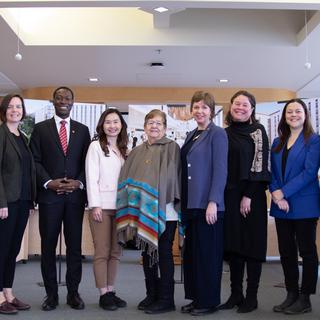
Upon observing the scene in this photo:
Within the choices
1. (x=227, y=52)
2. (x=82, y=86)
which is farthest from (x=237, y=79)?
(x=82, y=86)

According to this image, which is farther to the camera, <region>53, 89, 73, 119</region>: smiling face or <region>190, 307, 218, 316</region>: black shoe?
<region>53, 89, 73, 119</region>: smiling face

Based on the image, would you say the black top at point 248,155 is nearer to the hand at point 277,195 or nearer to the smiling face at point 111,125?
the hand at point 277,195

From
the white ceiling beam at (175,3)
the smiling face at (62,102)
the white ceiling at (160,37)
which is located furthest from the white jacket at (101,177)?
the white ceiling at (160,37)

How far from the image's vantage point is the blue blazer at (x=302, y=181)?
2881 mm

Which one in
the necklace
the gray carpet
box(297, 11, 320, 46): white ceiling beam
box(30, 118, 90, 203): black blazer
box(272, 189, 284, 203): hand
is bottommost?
the gray carpet

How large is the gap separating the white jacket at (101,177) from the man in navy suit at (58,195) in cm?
10

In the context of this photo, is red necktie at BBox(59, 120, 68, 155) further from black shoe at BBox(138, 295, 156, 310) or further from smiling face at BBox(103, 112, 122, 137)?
black shoe at BBox(138, 295, 156, 310)

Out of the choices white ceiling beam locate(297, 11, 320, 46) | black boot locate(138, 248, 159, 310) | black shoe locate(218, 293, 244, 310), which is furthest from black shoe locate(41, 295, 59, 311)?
white ceiling beam locate(297, 11, 320, 46)

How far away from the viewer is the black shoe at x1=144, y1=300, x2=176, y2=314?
9.34 ft

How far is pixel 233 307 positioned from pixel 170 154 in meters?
1.13

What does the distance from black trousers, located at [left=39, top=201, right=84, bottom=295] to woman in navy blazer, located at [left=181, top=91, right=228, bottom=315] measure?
0.74 meters

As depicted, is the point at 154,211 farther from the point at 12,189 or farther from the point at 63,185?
the point at 12,189

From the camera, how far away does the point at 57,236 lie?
298 cm

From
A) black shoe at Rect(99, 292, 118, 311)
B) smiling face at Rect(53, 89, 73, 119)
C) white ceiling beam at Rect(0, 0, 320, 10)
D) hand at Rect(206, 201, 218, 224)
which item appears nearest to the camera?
hand at Rect(206, 201, 218, 224)
